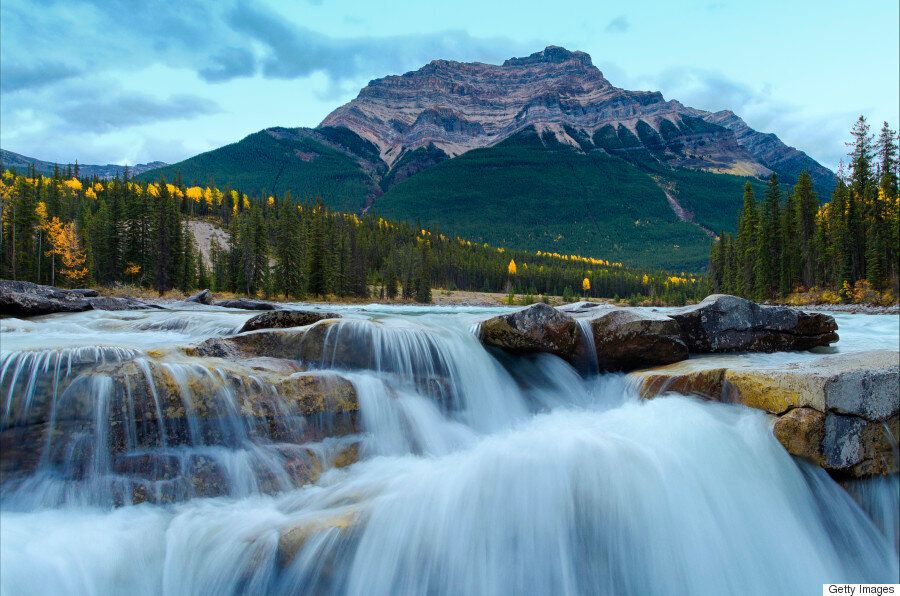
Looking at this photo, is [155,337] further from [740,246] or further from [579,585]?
[740,246]

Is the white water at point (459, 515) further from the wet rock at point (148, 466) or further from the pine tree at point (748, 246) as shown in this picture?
the pine tree at point (748, 246)

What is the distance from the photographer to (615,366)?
40.4 feet

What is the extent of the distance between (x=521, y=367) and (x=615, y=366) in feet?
7.88

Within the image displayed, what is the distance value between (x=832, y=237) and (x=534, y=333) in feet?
177

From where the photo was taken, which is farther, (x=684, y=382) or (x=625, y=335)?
(x=625, y=335)

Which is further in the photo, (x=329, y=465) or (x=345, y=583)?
(x=329, y=465)

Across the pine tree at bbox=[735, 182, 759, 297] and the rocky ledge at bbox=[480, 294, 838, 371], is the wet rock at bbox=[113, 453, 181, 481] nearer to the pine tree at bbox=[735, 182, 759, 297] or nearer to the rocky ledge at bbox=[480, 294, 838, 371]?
the rocky ledge at bbox=[480, 294, 838, 371]

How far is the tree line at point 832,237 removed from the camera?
43.9m

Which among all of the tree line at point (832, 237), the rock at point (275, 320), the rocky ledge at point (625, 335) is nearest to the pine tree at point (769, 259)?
the tree line at point (832, 237)

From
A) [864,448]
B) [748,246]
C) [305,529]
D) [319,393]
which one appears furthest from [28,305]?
[748,246]

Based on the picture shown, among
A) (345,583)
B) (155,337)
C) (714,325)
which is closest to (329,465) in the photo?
(345,583)

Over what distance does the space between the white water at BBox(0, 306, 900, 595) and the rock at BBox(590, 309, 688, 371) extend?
322 centimetres

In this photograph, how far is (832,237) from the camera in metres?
51.0
